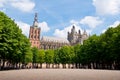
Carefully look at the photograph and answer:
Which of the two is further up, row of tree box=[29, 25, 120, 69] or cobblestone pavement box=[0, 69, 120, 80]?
row of tree box=[29, 25, 120, 69]

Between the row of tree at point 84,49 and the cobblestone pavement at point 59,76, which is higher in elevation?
the row of tree at point 84,49

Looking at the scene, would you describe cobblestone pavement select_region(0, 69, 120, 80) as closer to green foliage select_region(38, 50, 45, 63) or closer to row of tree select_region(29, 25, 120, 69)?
row of tree select_region(29, 25, 120, 69)

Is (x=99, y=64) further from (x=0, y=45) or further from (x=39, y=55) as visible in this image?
(x=39, y=55)

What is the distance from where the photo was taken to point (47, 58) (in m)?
193

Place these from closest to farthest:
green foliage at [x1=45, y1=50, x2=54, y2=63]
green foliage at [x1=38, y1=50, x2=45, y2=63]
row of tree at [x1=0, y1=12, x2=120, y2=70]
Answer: row of tree at [x1=0, y1=12, x2=120, y2=70]
green foliage at [x1=45, y1=50, x2=54, y2=63]
green foliage at [x1=38, y1=50, x2=45, y2=63]

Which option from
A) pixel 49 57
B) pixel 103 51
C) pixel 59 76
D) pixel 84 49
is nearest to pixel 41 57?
pixel 49 57

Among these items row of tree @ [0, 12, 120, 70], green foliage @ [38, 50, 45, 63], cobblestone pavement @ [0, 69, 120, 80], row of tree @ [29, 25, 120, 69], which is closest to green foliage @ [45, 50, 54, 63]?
green foliage @ [38, 50, 45, 63]

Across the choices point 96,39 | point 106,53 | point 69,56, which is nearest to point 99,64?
point 96,39

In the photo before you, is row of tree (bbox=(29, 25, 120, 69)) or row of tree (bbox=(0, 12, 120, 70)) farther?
row of tree (bbox=(29, 25, 120, 69))

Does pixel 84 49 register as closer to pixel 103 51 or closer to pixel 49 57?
pixel 103 51

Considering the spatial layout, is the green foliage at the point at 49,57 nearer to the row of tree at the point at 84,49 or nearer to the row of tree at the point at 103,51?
the row of tree at the point at 103,51

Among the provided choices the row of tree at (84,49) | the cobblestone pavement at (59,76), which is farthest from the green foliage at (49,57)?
the cobblestone pavement at (59,76)

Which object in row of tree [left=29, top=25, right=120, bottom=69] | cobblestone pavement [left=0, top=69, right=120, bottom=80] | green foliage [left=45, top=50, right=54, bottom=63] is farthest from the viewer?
green foliage [left=45, top=50, right=54, bottom=63]

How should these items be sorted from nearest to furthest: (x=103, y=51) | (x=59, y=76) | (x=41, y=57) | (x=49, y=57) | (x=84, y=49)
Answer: (x=59, y=76) → (x=103, y=51) → (x=84, y=49) → (x=49, y=57) → (x=41, y=57)
